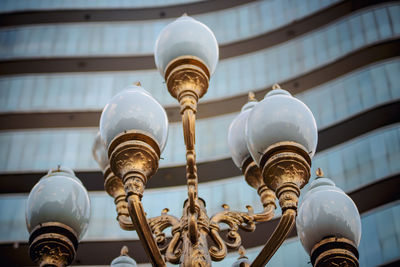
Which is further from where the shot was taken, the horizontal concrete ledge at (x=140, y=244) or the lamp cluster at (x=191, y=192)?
the horizontal concrete ledge at (x=140, y=244)

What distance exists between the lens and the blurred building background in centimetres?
1725

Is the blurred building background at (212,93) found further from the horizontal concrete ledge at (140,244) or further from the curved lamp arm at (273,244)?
the curved lamp arm at (273,244)

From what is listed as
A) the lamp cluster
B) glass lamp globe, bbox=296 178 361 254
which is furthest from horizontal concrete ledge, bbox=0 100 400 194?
glass lamp globe, bbox=296 178 361 254

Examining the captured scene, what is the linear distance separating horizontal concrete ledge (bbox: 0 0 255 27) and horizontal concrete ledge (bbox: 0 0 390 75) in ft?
6.61

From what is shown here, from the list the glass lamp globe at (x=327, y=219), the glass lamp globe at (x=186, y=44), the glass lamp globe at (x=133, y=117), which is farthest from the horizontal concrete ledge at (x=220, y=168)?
the glass lamp globe at (x=133, y=117)

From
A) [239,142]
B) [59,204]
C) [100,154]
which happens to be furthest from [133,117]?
[100,154]

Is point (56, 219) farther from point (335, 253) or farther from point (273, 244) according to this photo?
point (335, 253)

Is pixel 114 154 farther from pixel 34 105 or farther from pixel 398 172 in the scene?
pixel 34 105

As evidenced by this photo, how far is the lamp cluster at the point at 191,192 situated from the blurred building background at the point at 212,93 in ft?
41.9

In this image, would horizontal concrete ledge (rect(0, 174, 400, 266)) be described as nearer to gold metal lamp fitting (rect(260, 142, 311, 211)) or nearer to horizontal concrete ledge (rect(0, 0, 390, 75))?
horizontal concrete ledge (rect(0, 0, 390, 75))

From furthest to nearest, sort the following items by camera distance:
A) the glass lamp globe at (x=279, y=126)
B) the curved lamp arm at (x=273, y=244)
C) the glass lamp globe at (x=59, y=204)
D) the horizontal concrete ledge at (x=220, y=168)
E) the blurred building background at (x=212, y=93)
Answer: the horizontal concrete ledge at (x=220, y=168), the blurred building background at (x=212, y=93), the glass lamp globe at (x=59, y=204), the glass lamp globe at (x=279, y=126), the curved lamp arm at (x=273, y=244)

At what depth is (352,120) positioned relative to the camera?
17.8 metres

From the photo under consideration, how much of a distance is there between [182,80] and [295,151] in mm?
954

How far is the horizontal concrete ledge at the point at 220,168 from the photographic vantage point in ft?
58.3
